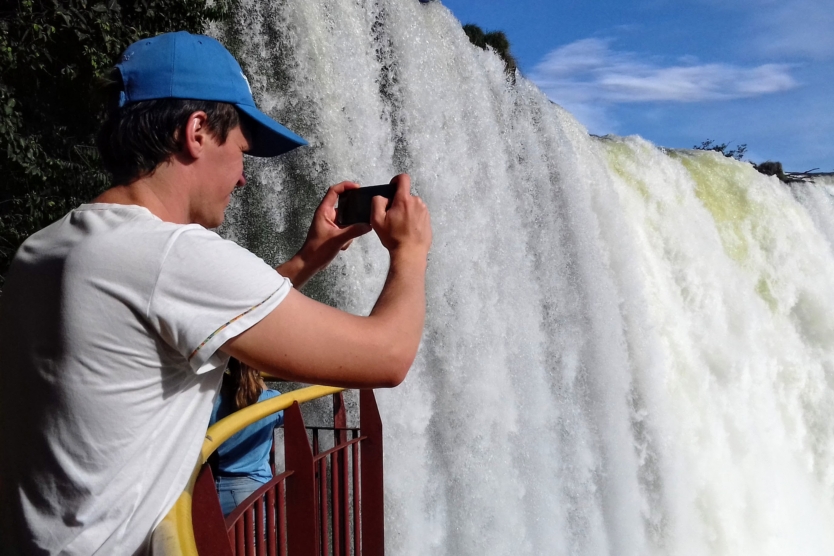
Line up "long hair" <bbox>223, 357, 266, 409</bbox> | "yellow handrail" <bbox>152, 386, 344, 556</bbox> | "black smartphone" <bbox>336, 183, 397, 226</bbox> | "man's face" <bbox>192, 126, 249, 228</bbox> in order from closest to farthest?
1. "yellow handrail" <bbox>152, 386, 344, 556</bbox>
2. "man's face" <bbox>192, 126, 249, 228</bbox>
3. "black smartphone" <bbox>336, 183, 397, 226</bbox>
4. "long hair" <bbox>223, 357, 266, 409</bbox>

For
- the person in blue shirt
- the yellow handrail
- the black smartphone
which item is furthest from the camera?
the person in blue shirt

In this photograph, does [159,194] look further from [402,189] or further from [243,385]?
[243,385]

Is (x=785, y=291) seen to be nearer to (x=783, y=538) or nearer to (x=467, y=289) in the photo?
(x=783, y=538)

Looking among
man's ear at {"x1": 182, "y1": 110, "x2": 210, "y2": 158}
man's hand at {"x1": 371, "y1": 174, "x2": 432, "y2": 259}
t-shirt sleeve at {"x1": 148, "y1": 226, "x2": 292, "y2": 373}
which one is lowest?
t-shirt sleeve at {"x1": 148, "y1": 226, "x2": 292, "y2": 373}

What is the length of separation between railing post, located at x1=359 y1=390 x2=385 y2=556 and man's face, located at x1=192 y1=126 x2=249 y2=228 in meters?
1.11

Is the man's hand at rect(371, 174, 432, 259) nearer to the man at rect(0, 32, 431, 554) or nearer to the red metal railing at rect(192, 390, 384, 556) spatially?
the man at rect(0, 32, 431, 554)

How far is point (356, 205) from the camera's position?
5.42ft

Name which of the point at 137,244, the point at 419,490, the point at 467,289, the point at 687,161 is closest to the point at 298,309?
the point at 137,244

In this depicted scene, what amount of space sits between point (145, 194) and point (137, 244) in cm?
19

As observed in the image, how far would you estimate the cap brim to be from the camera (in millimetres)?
1374

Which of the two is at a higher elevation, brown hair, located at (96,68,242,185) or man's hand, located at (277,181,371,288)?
brown hair, located at (96,68,242,185)

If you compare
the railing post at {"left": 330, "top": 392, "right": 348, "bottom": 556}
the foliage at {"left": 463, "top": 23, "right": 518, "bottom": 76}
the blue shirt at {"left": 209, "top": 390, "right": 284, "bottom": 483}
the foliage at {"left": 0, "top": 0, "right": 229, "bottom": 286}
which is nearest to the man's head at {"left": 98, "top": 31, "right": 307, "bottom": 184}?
the railing post at {"left": 330, "top": 392, "right": 348, "bottom": 556}

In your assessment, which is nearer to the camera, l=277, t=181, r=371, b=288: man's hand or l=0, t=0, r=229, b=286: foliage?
l=277, t=181, r=371, b=288: man's hand

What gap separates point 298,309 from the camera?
3.84 ft
